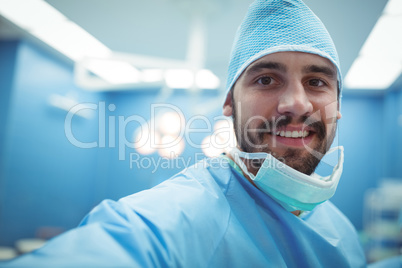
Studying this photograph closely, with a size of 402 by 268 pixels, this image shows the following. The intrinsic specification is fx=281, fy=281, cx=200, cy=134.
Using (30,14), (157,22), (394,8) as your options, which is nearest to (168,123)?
(157,22)

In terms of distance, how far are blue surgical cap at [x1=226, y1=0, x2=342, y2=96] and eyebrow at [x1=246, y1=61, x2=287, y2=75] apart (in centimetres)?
2

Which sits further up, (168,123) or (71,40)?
(71,40)

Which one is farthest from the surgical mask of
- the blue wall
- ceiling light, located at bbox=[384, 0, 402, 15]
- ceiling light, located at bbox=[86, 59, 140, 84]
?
ceiling light, located at bbox=[86, 59, 140, 84]

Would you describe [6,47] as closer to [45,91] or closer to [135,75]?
[45,91]

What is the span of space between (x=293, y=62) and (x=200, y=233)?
50 centimetres

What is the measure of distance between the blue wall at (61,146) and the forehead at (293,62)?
2.79m

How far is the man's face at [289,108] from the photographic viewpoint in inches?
29.0

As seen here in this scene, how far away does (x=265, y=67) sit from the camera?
2.51 feet

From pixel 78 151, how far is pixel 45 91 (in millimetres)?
1142

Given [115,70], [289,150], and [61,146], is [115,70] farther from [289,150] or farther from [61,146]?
[289,150]

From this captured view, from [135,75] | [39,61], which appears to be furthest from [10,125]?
[135,75]

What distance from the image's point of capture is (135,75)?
14.5 ft

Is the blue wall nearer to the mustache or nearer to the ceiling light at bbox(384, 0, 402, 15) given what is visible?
the ceiling light at bbox(384, 0, 402, 15)

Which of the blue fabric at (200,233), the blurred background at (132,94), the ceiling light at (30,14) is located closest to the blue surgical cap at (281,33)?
the blue fabric at (200,233)
